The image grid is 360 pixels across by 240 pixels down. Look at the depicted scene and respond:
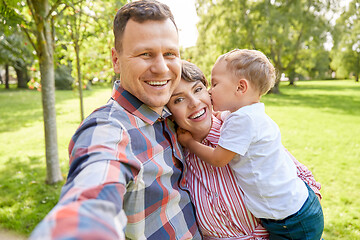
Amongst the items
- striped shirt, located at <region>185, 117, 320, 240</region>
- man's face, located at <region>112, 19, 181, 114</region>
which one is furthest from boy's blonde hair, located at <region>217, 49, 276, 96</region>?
striped shirt, located at <region>185, 117, 320, 240</region>

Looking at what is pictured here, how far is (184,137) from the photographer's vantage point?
200 cm

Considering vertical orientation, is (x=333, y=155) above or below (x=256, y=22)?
below

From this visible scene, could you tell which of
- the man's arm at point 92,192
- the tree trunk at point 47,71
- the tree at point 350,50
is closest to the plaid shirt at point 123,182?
the man's arm at point 92,192

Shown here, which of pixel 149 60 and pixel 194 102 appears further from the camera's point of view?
pixel 194 102

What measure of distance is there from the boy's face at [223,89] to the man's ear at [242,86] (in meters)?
0.02

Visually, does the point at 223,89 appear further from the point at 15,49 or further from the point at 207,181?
the point at 15,49

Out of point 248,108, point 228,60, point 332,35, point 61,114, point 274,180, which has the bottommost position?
point 61,114

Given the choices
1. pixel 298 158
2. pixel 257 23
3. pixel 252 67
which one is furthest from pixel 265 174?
pixel 257 23

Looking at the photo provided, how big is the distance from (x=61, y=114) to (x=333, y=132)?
13.0 metres

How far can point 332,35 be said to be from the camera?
2369cm

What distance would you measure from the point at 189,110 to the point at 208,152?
354 mm

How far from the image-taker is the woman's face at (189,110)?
197 cm

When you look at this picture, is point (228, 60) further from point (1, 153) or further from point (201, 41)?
point (201, 41)

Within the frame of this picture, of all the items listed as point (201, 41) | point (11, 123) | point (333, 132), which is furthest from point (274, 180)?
point (201, 41)
